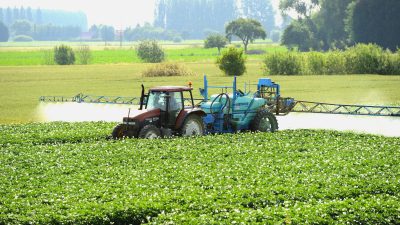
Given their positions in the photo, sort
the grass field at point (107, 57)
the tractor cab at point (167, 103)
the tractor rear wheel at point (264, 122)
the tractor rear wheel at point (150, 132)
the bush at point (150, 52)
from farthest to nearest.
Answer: the grass field at point (107, 57) → the bush at point (150, 52) → the tractor rear wheel at point (264, 122) → the tractor cab at point (167, 103) → the tractor rear wheel at point (150, 132)

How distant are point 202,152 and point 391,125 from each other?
14.8 meters

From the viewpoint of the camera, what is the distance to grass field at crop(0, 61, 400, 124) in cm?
4862

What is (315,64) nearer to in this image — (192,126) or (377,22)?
(377,22)

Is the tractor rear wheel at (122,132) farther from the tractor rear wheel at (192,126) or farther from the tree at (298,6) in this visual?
the tree at (298,6)

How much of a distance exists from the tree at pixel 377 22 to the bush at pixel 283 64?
37.7 metres

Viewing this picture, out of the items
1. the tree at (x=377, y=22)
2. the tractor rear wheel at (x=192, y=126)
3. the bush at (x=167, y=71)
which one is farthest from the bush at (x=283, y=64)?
the tractor rear wheel at (x=192, y=126)

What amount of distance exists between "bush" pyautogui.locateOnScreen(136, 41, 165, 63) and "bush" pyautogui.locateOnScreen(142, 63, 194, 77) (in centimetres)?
A: 3505

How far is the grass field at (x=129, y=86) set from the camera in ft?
160

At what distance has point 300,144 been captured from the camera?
83.5ft

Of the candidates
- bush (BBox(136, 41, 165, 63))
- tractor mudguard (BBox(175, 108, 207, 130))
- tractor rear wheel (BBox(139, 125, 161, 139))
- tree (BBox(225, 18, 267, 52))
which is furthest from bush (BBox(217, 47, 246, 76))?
tree (BBox(225, 18, 267, 52))

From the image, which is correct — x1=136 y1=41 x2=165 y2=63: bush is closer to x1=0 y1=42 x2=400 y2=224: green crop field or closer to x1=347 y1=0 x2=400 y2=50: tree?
x1=347 y1=0 x2=400 y2=50: tree

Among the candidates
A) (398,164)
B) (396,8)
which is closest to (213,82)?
(398,164)

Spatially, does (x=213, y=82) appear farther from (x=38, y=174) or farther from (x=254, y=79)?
(x=38, y=174)

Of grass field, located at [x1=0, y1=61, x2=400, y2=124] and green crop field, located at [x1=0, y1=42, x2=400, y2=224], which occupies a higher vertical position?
green crop field, located at [x1=0, y1=42, x2=400, y2=224]
